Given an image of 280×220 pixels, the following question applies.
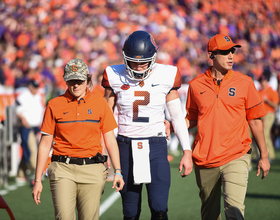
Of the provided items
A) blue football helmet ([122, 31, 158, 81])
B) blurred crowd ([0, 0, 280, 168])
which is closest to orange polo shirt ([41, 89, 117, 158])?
blue football helmet ([122, 31, 158, 81])

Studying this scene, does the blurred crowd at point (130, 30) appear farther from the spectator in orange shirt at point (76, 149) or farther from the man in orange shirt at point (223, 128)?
the spectator in orange shirt at point (76, 149)

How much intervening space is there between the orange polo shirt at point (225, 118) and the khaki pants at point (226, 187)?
0.07m

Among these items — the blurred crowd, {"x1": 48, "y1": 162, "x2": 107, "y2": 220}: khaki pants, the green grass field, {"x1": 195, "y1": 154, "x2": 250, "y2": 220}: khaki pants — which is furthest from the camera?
the blurred crowd

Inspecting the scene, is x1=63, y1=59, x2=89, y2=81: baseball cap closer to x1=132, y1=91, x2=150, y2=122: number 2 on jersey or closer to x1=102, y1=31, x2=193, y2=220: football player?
x1=102, y1=31, x2=193, y2=220: football player

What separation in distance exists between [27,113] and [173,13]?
18.6 m

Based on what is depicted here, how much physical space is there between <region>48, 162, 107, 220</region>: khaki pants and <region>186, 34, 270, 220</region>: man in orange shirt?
1.12 meters

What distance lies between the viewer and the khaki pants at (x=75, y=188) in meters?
3.63

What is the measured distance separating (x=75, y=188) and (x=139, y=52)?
52.5 inches

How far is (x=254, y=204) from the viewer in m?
7.11

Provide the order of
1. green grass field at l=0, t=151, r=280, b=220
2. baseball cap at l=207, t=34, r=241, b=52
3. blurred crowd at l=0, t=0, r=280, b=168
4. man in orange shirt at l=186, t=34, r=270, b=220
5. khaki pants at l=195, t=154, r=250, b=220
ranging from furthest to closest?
blurred crowd at l=0, t=0, r=280, b=168 < green grass field at l=0, t=151, r=280, b=220 < baseball cap at l=207, t=34, r=241, b=52 < man in orange shirt at l=186, t=34, r=270, b=220 < khaki pants at l=195, t=154, r=250, b=220

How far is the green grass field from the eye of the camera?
648 cm

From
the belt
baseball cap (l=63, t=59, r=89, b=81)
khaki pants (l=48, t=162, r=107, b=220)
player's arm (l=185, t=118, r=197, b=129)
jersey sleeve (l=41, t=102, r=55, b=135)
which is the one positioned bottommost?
khaki pants (l=48, t=162, r=107, b=220)

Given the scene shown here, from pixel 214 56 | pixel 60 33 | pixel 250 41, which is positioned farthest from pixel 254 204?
pixel 250 41

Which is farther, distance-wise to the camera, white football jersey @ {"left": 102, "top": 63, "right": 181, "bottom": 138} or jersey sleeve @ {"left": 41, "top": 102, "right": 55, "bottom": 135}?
white football jersey @ {"left": 102, "top": 63, "right": 181, "bottom": 138}
